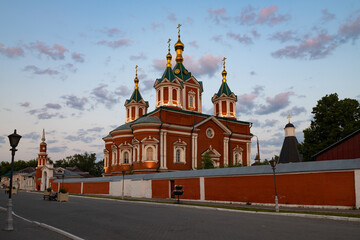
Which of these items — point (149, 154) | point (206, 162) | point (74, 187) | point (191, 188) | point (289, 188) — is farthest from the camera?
point (74, 187)

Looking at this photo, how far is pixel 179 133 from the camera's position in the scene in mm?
42125

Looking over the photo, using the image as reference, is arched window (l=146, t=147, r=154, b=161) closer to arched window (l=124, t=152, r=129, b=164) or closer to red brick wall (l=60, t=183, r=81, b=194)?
arched window (l=124, t=152, r=129, b=164)

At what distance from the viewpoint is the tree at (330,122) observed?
110ft

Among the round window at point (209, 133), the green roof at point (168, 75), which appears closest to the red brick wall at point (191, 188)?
the round window at point (209, 133)

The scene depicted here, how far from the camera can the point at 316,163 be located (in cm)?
1961

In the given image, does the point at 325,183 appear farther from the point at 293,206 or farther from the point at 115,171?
the point at 115,171

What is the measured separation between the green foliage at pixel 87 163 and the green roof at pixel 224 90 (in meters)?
54.5

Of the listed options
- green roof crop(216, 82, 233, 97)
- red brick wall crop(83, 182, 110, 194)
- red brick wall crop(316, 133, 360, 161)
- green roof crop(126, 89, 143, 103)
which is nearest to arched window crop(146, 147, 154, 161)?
red brick wall crop(83, 182, 110, 194)

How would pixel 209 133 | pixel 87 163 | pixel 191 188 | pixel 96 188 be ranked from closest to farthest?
pixel 191 188 < pixel 96 188 < pixel 209 133 < pixel 87 163

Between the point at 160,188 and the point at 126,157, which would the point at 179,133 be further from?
the point at 160,188

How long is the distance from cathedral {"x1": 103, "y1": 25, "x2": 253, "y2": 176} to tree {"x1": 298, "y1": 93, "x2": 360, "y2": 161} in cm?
1125

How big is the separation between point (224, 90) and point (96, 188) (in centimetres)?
2295

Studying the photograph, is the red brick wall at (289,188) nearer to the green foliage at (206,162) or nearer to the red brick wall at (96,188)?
the green foliage at (206,162)

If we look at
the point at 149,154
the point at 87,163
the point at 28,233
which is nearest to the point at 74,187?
the point at 149,154
